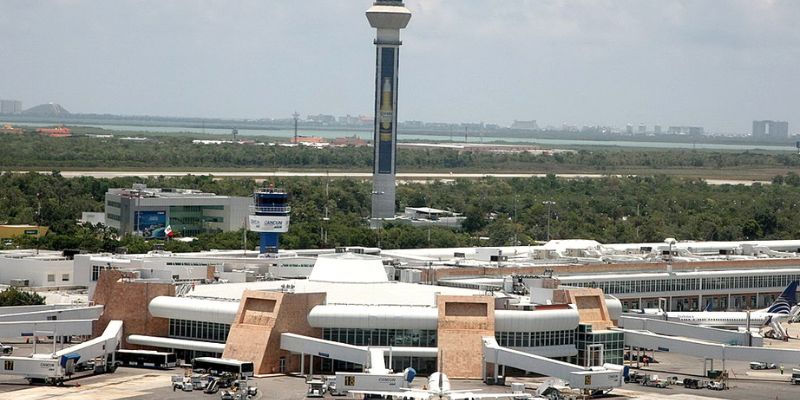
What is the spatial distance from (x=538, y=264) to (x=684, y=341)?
34.9 meters

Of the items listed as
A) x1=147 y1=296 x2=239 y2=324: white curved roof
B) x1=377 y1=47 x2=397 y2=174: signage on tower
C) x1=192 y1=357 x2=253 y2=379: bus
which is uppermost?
x1=377 y1=47 x2=397 y2=174: signage on tower

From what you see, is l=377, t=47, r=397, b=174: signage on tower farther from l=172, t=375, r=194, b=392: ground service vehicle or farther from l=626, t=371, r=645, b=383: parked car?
l=172, t=375, r=194, b=392: ground service vehicle

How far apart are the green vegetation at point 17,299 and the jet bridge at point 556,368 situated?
35704 mm

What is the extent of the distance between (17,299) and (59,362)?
2589cm

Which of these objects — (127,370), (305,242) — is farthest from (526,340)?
(305,242)

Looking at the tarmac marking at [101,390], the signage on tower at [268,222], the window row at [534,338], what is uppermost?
the signage on tower at [268,222]

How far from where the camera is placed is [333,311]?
303 feet

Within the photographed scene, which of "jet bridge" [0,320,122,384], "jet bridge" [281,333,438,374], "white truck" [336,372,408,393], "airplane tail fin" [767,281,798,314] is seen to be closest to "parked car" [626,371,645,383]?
"jet bridge" [281,333,438,374]

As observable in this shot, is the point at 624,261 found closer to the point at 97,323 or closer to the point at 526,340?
the point at 526,340

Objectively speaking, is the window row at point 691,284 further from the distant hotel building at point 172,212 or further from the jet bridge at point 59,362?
the distant hotel building at point 172,212

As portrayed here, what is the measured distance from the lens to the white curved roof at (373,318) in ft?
301

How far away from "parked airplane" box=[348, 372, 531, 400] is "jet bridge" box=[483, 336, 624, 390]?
419 centimetres

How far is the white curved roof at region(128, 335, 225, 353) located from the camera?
305 feet

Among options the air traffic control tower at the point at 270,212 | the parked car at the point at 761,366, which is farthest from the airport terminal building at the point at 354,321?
the air traffic control tower at the point at 270,212
